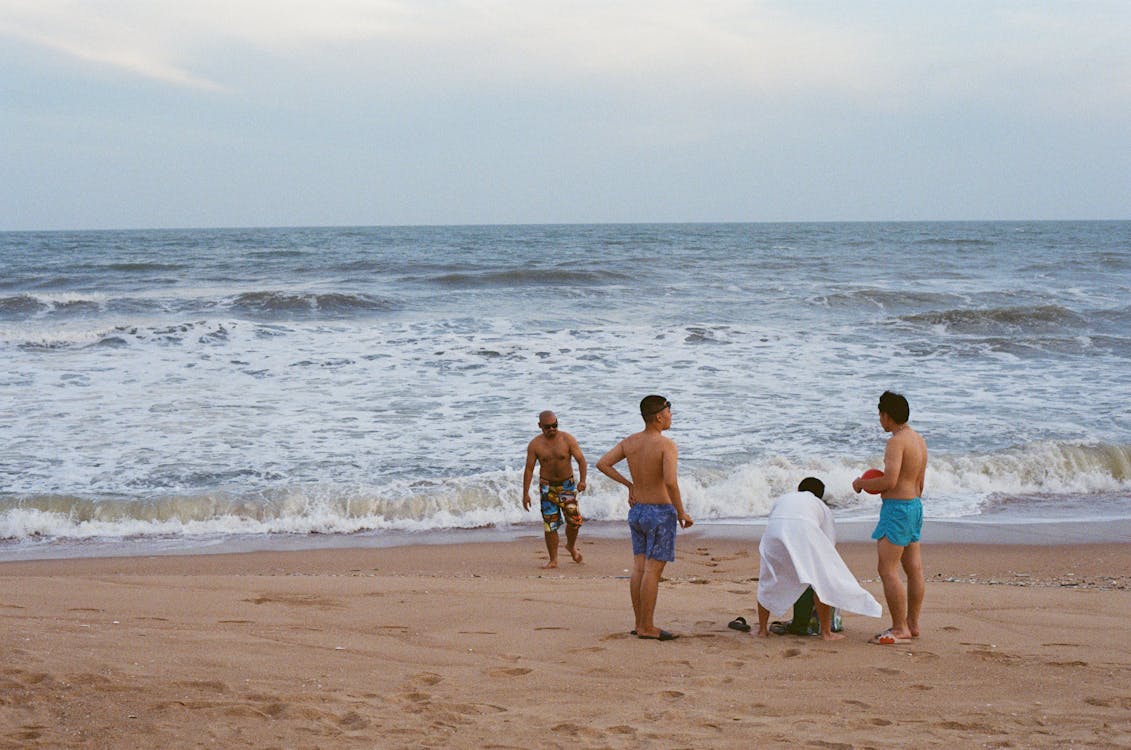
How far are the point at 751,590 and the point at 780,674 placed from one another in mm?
2226

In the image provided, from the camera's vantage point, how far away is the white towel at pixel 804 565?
5.82 meters

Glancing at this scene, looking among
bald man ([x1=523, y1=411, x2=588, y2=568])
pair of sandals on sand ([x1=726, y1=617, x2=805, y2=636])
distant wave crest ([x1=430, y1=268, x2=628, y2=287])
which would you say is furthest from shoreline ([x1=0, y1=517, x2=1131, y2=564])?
distant wave crest ([x1=430, y1=268, x2=628, y2=287])

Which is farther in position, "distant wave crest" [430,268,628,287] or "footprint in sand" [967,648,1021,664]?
"distant wave crest" [430,268,628,287]

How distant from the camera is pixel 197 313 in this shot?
25.8m

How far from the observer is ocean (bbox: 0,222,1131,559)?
34.5 ft

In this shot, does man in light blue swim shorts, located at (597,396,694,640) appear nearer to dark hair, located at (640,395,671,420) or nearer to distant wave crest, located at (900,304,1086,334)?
dark hair, located at (640,395,671,420)

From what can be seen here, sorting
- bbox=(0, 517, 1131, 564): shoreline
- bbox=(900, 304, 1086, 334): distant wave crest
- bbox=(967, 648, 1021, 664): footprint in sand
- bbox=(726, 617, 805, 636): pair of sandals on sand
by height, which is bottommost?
bbox=(0, 517, 1131, 564): shoreline

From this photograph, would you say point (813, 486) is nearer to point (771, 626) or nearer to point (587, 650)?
point (771, 626)

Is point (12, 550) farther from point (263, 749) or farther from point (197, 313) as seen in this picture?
point (197, 313)

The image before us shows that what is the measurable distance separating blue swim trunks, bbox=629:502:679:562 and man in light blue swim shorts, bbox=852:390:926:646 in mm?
1095

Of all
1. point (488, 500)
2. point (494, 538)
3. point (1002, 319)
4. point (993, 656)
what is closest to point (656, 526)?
point (993, 656)

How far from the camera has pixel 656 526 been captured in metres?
6.02

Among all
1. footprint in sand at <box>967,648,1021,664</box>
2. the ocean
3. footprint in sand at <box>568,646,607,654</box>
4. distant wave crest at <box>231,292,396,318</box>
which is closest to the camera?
footprint in sand at <box>967,648,1021,664</box>

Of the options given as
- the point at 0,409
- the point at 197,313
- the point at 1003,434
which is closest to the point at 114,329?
the point at 197,313
